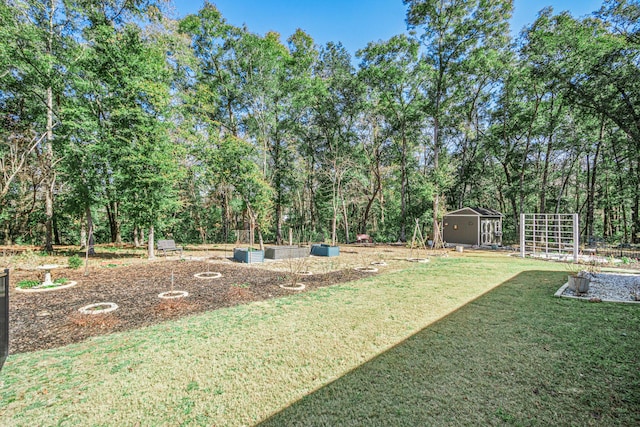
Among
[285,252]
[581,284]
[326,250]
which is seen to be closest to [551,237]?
[581,284]

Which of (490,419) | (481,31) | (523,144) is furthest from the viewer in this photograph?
(523,144)

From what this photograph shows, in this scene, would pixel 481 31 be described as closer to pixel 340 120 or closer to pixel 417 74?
pixel 417 74

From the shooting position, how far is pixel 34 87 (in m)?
12.5

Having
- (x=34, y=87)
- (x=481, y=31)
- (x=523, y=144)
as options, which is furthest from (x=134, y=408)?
(x=523, y=144)

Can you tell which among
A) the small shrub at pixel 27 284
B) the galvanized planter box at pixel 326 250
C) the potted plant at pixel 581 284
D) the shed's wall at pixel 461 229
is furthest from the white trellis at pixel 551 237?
the small shrub at pixel 27 284

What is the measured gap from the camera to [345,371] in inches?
113

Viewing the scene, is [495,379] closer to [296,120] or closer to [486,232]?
[486,232]

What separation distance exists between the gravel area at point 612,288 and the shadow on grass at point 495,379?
1589mm

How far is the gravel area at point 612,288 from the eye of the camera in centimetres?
559

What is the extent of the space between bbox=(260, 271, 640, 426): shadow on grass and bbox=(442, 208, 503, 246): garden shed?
1462 cm

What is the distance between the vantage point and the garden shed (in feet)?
58.9

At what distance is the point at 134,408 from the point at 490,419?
280 cm

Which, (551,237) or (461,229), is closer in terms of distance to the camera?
(551,237)

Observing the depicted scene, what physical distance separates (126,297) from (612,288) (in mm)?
10696
